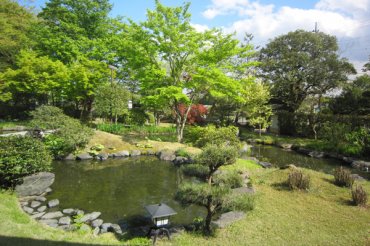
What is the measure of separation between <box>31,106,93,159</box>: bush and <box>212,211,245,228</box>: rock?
31.8 feet

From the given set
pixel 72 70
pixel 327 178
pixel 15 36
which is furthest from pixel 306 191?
pixel 15 36

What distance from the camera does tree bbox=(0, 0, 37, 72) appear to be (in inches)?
923

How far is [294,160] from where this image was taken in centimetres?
1569

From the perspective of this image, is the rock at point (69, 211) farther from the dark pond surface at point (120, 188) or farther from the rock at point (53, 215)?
the dark pond surface at point (120, 188)

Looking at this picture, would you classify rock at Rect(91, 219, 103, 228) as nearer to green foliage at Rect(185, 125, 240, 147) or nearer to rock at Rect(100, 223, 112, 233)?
rock at Rect(100, 223, 112, 233)

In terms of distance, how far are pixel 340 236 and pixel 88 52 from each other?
2247cm

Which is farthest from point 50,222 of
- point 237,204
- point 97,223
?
point 237,204

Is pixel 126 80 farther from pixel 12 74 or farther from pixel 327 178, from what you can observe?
pixel 327 178

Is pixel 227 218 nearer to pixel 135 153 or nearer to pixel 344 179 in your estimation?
pixel 344 179

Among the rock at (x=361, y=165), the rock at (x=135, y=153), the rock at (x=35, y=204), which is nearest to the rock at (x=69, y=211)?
the rock at (x=35, y=204)

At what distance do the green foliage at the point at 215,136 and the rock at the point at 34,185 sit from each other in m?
7.17

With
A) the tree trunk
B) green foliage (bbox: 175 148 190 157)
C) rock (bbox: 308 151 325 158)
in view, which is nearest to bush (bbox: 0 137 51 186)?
the tree trunk

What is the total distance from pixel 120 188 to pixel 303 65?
Answer: 19801 millimetres

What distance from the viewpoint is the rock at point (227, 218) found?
19.8 ft
